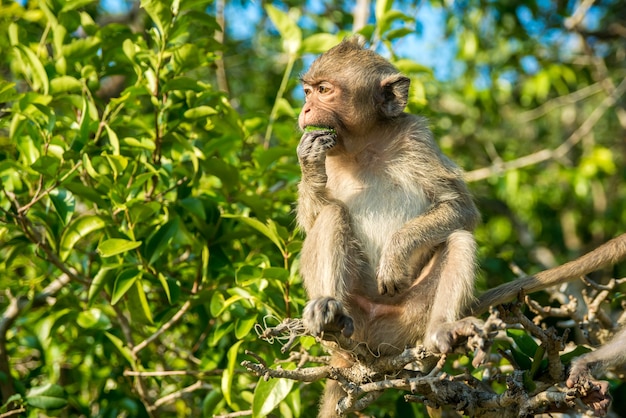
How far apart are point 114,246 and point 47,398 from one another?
1191mm

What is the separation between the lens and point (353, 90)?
544 centimetres

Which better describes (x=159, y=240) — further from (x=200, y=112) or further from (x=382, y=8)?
(x=382, y=8)

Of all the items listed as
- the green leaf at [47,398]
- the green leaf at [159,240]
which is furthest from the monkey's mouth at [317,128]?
the green leaf at [47,398]

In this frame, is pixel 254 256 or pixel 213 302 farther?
pixel 254 256

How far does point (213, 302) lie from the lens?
513cm

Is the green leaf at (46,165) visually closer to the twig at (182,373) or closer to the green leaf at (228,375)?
the twig at (182,373)

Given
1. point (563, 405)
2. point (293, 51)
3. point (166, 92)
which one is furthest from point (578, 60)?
point (563, 405)

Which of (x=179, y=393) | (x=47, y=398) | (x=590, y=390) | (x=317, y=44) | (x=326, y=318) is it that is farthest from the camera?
(x=317, y=44)

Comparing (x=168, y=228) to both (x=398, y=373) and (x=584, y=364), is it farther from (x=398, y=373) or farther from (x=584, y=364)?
(x=584, y=364)

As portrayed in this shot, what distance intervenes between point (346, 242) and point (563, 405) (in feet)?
5.45

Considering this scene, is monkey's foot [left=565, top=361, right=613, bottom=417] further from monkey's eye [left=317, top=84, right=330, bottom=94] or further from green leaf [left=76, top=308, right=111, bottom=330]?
green leaf [left=76, top=308, right=111, bottom=330]

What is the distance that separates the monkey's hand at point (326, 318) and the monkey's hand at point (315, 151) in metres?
0.97

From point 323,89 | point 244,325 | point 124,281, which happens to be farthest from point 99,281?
point 323,89

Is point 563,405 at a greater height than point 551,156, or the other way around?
point 563,405
